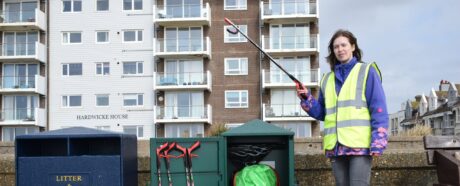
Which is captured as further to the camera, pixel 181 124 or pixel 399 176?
pixel 181 124

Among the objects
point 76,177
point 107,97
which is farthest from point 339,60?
point 107,97

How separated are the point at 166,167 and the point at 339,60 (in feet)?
8.44

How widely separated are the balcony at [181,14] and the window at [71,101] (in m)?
8.06

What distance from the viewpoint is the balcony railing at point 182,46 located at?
143 feet

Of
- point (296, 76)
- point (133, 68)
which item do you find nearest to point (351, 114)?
point (296, 76)

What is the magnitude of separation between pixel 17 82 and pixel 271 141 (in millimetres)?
40444

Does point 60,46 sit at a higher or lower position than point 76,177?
higher

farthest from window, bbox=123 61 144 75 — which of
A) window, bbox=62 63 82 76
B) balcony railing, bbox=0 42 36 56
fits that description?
balcony railing, bbox=0 42 36 56

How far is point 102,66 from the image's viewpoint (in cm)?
4528

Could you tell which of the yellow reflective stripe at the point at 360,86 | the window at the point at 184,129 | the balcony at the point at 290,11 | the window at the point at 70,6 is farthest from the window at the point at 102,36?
the yellow reflective stripe at the point at 360,86

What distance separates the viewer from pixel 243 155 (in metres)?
7.35

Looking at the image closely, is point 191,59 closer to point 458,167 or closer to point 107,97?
point 107,97

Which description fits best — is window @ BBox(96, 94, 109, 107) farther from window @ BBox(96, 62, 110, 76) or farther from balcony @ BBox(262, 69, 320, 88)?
balcony @ BBox(262, 69, 320, 88)

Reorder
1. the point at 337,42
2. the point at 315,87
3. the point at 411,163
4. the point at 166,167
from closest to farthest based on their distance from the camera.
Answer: the point at 337,42 < the point at 166,167 < the point at 411,163 < the point at 315,87
